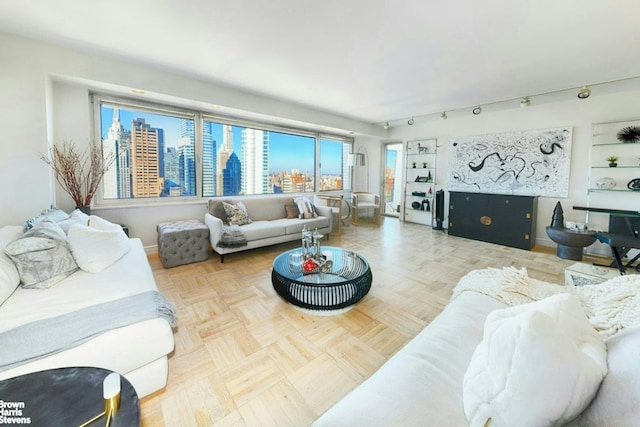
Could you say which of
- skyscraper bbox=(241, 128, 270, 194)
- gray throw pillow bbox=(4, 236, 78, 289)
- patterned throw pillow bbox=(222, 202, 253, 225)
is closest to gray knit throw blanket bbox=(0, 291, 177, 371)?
gray throw pillow bbox=(4, 236, 78, 289)

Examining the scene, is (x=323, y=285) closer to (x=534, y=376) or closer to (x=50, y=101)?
(x=534, y=376)

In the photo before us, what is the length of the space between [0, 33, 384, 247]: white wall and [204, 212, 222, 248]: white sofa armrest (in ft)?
3.13

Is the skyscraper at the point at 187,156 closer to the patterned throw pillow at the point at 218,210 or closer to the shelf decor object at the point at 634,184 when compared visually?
the patterned throw pillow at the point at 218,210

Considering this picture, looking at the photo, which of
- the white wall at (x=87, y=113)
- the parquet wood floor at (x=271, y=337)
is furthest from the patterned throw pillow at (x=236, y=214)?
the white wall at (x=87, y=113)

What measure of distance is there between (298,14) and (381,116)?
3.59 metres

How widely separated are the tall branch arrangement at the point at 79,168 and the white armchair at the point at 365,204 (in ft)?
15.0

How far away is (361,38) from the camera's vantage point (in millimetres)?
2281

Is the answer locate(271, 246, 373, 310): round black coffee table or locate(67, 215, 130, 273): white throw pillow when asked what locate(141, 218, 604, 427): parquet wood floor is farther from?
locate(67, 215, 130, 273): white throw pillow

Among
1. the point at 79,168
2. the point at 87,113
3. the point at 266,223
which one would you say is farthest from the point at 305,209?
the point at 87,113

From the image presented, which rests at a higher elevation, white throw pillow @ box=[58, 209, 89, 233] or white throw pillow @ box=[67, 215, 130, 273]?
white throw pillow @ box=[58, 209, 89, 233]

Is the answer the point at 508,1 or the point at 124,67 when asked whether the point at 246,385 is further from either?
the point at 124,67

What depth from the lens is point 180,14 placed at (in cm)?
202

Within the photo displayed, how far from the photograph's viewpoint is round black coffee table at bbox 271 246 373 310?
210 centimetres

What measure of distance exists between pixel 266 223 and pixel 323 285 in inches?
84.0
